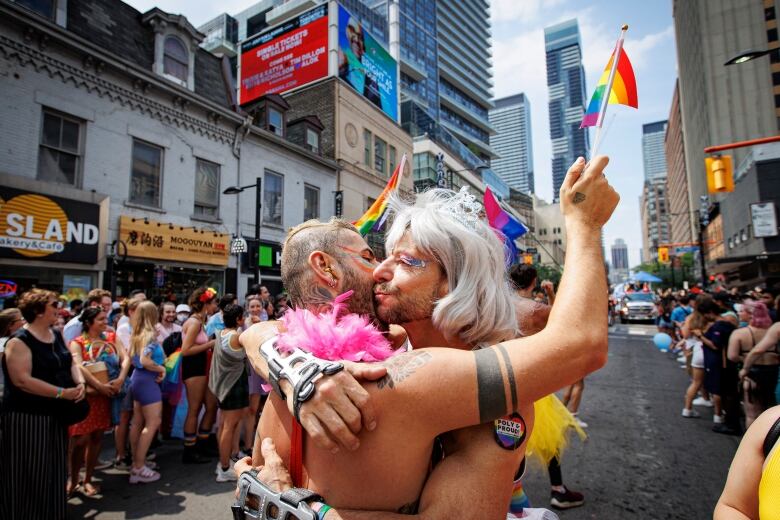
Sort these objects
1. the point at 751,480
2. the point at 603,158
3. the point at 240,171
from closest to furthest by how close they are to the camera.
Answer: the point at 603,158 < the point at 751,480 < the point at 240,171

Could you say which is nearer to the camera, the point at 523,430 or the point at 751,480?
the point at 523,430

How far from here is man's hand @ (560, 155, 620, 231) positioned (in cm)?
145

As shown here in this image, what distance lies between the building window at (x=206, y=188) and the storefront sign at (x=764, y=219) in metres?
34.9

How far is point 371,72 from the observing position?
2577 cm

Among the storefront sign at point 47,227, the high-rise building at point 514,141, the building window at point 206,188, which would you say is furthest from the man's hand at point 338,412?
the high-rise building at point 514,141

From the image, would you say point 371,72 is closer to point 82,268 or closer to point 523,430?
point 82,268

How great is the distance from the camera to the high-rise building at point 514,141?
172 metres

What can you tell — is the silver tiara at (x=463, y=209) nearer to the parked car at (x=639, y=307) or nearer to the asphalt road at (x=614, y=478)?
the asphalt road at (x=614, y=478)

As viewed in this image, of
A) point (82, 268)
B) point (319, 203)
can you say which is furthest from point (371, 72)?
point (82, 268)

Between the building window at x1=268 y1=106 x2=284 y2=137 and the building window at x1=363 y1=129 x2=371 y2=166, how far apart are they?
6.06 m

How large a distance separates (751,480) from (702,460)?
4972 mm

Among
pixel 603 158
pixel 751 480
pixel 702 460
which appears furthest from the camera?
pixel 702 460

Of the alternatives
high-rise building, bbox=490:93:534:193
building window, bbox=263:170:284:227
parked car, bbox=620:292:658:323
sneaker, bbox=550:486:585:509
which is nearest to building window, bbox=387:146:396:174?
building window, bbox=263:170:284:227

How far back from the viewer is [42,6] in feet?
35.6
